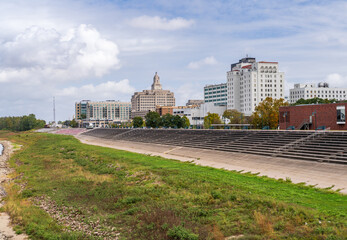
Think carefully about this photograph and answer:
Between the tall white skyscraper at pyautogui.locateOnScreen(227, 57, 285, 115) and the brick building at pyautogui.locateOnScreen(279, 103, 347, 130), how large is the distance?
315 ft

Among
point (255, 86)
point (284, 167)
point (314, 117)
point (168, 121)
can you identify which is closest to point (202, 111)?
point (255, 86)

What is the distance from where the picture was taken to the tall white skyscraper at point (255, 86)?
149875 mm

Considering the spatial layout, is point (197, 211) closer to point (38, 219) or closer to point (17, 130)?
point (38, 219)

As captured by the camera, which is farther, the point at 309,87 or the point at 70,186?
the point at 309,87

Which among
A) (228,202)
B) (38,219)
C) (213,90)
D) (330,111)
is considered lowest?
(38,219)

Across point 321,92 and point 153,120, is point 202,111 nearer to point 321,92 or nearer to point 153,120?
point 153,120

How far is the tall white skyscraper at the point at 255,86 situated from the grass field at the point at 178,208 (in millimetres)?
129451

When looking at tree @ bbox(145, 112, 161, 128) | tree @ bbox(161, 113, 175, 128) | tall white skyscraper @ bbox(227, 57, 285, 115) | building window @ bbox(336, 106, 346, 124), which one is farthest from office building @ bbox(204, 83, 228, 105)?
building window @ bbox(336, 106, 346, 124)

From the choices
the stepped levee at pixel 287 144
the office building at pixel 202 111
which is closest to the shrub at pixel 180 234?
the stepped levee at pixel 287 144

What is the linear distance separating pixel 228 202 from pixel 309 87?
178589 millimetres

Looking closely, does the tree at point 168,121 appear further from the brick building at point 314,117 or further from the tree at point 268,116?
the brick building at point 314,117

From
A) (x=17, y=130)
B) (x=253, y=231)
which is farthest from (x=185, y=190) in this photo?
(x=17, y=130)

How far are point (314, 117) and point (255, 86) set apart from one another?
104188mm

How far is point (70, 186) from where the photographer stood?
26094mm
